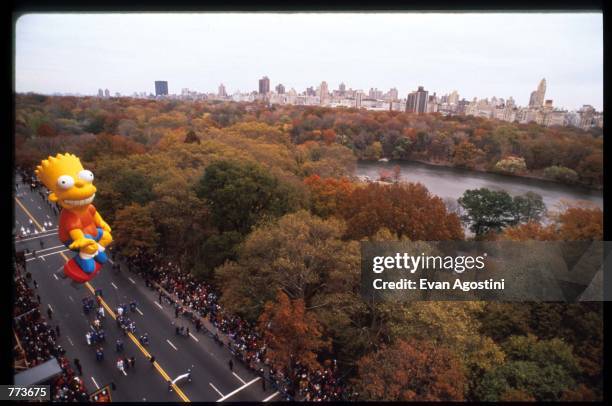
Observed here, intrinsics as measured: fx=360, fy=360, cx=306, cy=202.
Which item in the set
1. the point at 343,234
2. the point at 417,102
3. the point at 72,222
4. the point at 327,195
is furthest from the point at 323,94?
the point at 72,222

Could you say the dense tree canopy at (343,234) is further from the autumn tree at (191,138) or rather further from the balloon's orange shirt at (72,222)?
the balloon's orange shirt at (72,222)

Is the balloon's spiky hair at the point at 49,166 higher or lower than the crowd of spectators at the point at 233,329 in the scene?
higher

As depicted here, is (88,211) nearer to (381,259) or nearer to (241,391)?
(241,391)

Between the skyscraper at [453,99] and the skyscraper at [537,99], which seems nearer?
the skyscraper at [537,99]

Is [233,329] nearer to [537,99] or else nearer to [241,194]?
[241,194]

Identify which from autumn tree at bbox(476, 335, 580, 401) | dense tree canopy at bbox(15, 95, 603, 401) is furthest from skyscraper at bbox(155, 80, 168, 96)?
autumn tree at bbox(476, 335, 580, 401)

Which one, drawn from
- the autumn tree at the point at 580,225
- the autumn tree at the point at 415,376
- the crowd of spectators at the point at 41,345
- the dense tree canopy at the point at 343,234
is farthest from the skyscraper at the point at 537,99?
the crowd of spectators at the point at 41,345

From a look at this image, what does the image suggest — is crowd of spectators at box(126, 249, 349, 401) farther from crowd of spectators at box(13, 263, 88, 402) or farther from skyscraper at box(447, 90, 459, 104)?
skyscraper at box(447, 90, 459, 104)

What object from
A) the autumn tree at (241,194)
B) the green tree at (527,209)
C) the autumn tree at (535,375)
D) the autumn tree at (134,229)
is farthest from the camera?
the green tree at (527,209)
